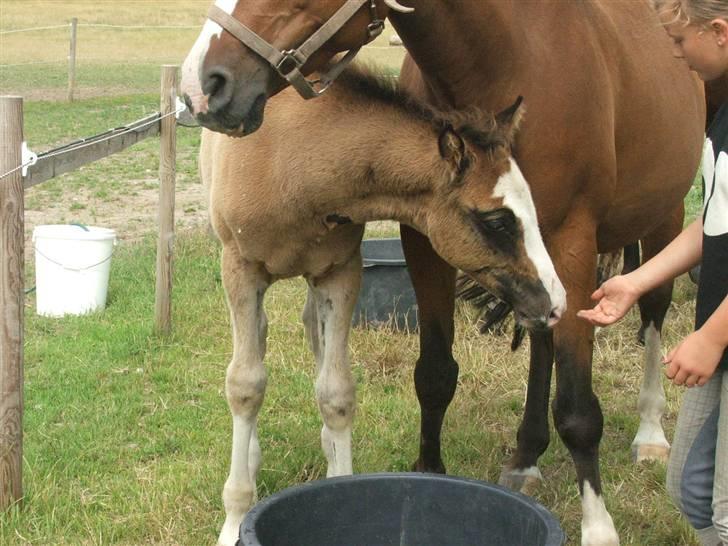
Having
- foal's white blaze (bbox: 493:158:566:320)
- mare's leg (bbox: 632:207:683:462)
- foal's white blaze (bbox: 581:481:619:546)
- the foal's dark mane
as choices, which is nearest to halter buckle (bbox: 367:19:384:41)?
the foal's dark mane

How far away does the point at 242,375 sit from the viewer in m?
3.88

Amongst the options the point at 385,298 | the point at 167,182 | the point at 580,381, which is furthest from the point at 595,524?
the point at 167,182

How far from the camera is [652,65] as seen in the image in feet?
13.9

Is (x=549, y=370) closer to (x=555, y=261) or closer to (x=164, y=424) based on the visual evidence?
(x=555, y=261)

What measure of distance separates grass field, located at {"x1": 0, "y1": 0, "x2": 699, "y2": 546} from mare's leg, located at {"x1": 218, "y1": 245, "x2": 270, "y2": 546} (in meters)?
0.16

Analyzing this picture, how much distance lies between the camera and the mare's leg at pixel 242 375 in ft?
12.4

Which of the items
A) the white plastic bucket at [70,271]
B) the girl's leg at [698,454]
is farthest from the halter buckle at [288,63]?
the white plastic bucket at [70,271]

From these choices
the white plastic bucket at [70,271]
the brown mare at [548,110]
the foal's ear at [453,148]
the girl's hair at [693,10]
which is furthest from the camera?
the white plastic bucket at [70,271]

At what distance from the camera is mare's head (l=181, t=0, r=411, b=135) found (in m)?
2.86

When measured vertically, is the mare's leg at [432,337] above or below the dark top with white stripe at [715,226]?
below

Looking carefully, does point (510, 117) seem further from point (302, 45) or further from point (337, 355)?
point (337, 355)

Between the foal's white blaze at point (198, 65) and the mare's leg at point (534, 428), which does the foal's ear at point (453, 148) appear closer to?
the foal's white blaze at point (198, 65)

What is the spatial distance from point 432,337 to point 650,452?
1.29 metres

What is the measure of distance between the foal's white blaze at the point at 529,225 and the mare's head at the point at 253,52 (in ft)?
→ 2.15
